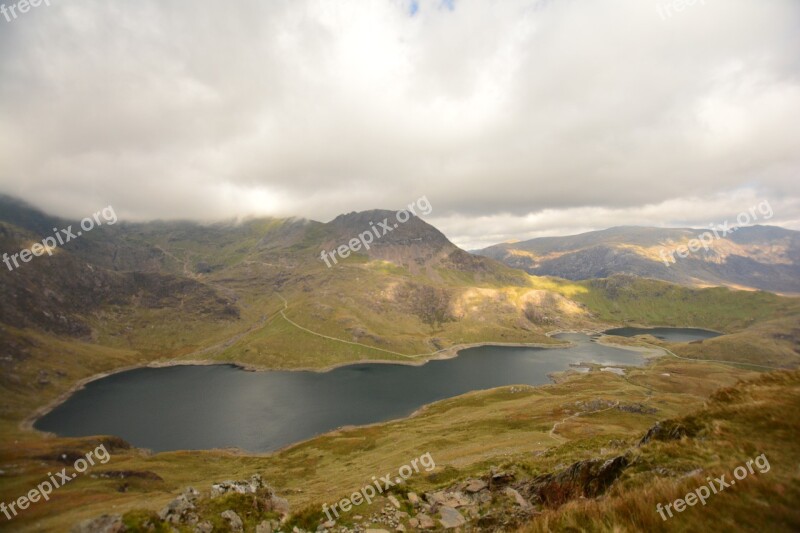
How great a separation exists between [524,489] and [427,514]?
5.60 m

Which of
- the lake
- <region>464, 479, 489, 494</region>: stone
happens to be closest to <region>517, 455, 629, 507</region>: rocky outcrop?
<region>464, 479, 489, 494</region>: stone

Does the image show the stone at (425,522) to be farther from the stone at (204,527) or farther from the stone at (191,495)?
the stone at (191,495)

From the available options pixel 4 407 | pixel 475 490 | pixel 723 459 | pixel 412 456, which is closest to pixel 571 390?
pixel 412 456

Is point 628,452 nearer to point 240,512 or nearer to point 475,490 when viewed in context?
point 475,490

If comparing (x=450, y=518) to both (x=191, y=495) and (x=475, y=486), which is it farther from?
(x=191, y=495)

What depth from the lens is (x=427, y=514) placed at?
66.1 feet

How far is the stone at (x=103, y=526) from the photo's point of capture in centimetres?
1741

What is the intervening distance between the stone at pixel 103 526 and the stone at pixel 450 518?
15868 mm

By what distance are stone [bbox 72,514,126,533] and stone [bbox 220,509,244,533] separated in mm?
5157

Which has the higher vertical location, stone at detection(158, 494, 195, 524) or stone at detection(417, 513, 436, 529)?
stone at detection(158, 494, 195, 524)
